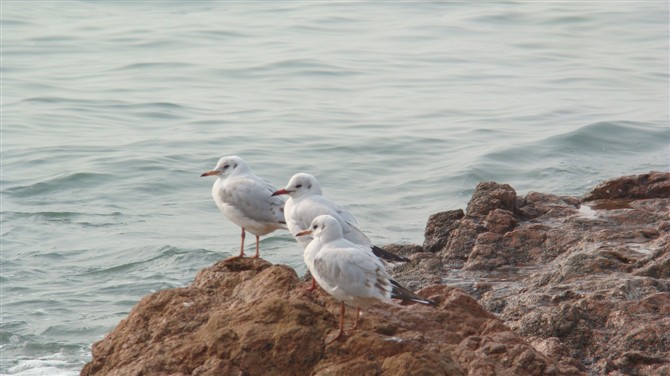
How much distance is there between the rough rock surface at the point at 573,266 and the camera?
6.69 m

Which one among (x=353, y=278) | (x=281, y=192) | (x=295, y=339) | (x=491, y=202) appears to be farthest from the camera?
(x=491, y=202)

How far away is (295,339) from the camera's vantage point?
5.64 m

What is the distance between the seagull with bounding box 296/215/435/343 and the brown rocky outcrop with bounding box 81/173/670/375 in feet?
0.48

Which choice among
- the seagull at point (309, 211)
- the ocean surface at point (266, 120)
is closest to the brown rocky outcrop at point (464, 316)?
the seagull at point (309, 211)

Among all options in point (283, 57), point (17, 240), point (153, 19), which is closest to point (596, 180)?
point (17, 240)

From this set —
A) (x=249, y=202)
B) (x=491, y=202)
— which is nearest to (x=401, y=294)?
(x=249, y=202)

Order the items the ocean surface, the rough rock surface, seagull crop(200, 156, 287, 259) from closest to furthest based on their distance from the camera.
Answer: the rough rock surface, seagull crop(200, 156, 287, 259), the ocean surface

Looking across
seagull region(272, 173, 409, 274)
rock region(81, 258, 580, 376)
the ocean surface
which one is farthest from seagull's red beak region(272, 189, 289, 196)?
the ocean surface

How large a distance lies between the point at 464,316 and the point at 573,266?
1.97m

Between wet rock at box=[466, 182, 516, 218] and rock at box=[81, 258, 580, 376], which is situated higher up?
rock at box=[81, 258, 580, 376]

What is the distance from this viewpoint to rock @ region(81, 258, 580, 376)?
18.2 ft

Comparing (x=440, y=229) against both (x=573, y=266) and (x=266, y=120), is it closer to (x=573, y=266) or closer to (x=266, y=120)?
(x=573, y=266)

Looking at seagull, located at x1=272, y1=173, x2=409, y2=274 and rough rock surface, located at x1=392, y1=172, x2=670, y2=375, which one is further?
seagull, located at x1=272, y1=173, x2=409, y2=274

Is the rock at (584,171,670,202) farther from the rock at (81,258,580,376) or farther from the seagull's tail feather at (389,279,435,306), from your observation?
the seagull's tail feather at (389,279,435,306)
